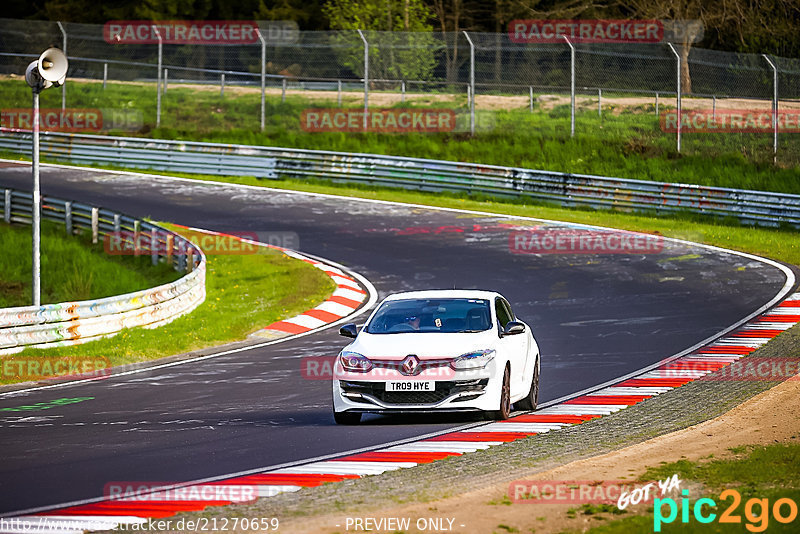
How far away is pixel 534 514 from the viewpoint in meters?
7.94

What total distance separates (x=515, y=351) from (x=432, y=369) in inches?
46.1

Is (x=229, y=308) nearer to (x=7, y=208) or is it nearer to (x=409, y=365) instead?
(x=409, y=365)

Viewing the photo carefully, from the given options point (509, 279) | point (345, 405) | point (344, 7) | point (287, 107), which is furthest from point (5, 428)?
point (344, 7)

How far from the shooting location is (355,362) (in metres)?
11.9

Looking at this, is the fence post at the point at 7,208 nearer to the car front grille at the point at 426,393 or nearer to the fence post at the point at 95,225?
the fence post at the point at 95,225

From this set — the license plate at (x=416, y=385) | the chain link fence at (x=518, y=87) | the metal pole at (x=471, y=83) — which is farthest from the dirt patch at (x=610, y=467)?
the metal pole at (x=471, y=83)

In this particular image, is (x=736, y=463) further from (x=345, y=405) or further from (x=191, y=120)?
(x=191, y=120)

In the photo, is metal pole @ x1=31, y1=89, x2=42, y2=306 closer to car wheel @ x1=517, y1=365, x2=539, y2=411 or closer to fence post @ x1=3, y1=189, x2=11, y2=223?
car wheel @ x1=517, y1=365, x2=539, y2=411

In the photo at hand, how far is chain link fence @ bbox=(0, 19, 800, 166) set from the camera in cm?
3291

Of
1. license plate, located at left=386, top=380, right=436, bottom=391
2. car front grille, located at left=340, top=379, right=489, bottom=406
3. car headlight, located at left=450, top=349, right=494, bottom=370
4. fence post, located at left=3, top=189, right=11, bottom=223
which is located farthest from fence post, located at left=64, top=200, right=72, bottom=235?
car headlight, located at left=450, top=349, right=494, bottom=370

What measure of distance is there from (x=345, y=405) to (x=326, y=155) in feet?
81.6
